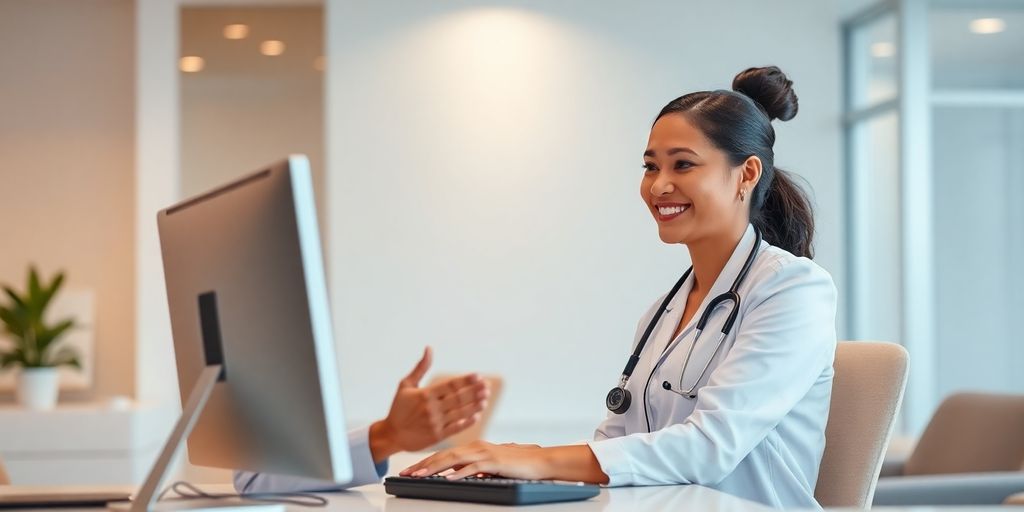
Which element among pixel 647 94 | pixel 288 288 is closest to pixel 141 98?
pixel 647 94

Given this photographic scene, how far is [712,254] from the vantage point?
2453 millimetres

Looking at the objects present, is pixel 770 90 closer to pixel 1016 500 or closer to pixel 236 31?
pixel 1016 500

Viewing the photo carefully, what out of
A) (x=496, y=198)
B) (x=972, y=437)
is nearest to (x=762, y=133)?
(x=972, y=437)

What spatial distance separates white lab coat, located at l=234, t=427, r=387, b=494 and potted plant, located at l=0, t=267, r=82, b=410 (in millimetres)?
4625

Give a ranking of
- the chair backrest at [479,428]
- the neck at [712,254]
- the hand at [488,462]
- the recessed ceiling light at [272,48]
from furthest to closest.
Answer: the recessed ceiling light at [272,48] → the chair backrest at [479,428] → the neck at [712,254] → the hand at [488,462]

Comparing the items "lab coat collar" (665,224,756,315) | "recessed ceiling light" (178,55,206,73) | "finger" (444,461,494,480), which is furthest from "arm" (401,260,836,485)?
"recessed ceiling light" (178,55,206,73)

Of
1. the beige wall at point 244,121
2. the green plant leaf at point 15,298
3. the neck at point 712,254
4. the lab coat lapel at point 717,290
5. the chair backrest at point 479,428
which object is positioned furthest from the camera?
the beige wall at point 244,121

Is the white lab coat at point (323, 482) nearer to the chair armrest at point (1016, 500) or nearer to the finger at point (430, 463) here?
the finger at point (430, 463)

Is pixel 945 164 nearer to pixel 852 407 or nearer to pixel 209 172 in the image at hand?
pixel 852 407

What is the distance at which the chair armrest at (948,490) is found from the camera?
326 centimetres

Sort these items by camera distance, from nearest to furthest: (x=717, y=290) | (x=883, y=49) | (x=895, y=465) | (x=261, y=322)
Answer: (x=261, y=322) < (x=717, y=290) < (x=895, y=465) < (x=883, y=49)

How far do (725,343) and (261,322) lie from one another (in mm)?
1012

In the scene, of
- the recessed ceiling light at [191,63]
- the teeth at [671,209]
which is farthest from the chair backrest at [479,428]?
the recessed ceiling light at [191,63]

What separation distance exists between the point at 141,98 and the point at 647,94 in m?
2.69
